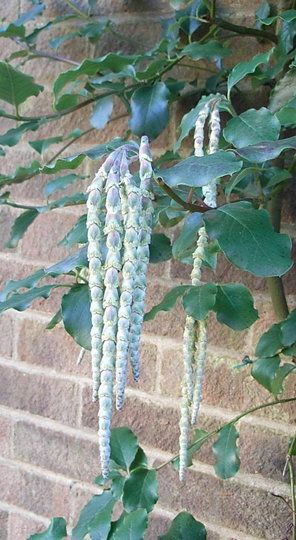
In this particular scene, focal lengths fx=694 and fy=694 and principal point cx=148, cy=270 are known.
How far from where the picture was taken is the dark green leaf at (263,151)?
55 centimetres

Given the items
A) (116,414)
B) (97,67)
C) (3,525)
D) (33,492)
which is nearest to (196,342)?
(97,67)

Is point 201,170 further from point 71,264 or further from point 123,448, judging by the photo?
point 123,448

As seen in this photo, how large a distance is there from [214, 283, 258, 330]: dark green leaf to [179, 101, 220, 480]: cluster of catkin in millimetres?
77

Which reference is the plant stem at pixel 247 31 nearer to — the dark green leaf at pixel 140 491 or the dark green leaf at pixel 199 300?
the dark green leaf at pixel 199 300

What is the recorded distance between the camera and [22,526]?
1.35m

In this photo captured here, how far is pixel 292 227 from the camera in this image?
100cm

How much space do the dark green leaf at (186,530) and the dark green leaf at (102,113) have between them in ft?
1.86

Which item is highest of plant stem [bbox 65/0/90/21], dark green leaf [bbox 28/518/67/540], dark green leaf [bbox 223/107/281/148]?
plant stem [bbox 65/0/90/21]

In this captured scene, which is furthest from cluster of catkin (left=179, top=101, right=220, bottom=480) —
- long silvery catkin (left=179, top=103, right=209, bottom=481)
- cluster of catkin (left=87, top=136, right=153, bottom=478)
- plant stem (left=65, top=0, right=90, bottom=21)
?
plant stem (left=65, top=0, right=90, bottom=21)

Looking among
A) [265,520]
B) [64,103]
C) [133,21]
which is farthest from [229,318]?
[133,21]

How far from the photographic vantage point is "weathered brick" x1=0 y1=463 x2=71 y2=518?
4.25 feet

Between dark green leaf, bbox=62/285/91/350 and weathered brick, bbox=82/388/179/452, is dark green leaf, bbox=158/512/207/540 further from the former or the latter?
dark green leaf, bbox=62/285/91/350

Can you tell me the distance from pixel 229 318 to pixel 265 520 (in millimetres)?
496

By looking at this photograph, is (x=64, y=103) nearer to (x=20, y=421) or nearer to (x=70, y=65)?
(x=70, y=65)
